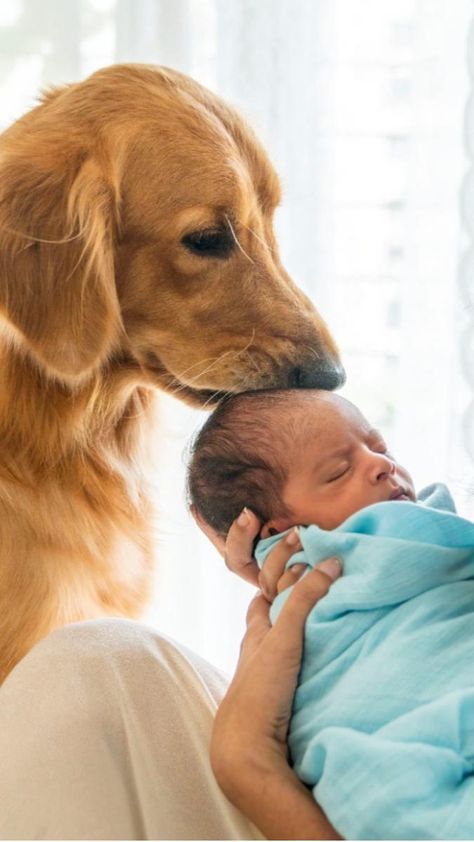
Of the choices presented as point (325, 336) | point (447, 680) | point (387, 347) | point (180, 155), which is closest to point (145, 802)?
point (447, 680)

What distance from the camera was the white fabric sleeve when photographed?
3.56 ft

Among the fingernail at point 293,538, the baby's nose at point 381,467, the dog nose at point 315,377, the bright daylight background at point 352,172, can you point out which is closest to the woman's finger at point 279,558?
the fingernail at point 293,538

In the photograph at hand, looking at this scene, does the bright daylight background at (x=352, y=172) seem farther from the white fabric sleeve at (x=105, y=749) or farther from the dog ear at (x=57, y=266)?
the white fabric sleeve at (x=105, y=749)

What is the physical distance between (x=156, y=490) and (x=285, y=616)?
25.7 inches

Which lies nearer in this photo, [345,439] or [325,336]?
[345,439]

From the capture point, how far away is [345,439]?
4.25 feet

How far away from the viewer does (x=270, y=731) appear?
107 cm

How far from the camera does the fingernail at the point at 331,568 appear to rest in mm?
1152

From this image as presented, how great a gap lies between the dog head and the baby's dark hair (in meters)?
0.09

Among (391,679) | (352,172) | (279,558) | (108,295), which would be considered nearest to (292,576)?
(279,558)

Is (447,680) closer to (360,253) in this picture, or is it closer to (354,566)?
(354,566)

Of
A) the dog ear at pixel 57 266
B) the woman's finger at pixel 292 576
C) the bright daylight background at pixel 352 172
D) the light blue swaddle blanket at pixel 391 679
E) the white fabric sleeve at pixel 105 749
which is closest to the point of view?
the light blue swaddle blanket at pixel 391 679

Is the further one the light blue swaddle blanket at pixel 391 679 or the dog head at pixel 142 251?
the dog head at pixel 142 251

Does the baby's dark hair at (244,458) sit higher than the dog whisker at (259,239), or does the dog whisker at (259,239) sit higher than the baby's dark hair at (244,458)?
the dog whisker at (259,239)
